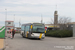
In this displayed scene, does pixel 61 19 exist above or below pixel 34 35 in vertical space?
above

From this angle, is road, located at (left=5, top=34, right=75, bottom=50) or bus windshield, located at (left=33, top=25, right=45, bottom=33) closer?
road, located at (left=5, top=34, right=75, bottom=50)

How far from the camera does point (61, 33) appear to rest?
30031 mm

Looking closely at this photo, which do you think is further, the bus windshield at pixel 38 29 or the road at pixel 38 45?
the bus windshield at pixel 38 29

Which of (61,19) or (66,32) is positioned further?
(61,19)

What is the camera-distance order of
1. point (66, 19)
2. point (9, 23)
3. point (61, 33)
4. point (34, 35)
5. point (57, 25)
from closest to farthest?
point (34, 35), point (61, 33), point (66, 19), point (57, 25), point (9, 23)

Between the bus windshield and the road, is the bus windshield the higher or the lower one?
the higher one

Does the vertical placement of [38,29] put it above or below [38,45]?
above

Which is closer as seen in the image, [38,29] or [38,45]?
[38,45]

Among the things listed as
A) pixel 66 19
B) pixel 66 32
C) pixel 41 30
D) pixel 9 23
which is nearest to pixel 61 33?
pixel 66 32

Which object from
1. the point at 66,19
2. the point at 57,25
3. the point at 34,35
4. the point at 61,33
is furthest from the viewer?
the point at 57,25

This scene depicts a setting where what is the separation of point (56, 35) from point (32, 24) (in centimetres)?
988

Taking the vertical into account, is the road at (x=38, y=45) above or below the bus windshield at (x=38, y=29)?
below

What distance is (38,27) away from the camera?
22516 mm

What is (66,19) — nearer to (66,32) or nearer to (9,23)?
(66,32)
